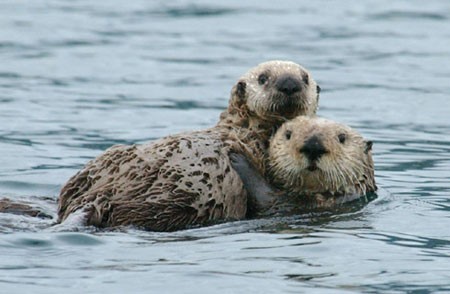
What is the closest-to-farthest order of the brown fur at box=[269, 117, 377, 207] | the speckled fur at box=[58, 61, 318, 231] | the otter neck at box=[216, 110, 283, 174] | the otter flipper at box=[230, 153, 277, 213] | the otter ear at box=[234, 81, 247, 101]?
the speckled fur at box=[58, 61, 318, 231] → the otter flipper at box=[230, 153, 277, 213] → the brown fur at box=[269, 117, 377, 207] → the otter neck at box=[216, 110, 283, 174] → the otter ear at box=[234, 81, 247, 101]

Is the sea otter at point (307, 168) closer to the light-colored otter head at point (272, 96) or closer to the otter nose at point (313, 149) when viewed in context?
the otter nose at point (313, 149)

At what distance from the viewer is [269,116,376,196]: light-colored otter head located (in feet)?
28.1

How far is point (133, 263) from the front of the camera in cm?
732

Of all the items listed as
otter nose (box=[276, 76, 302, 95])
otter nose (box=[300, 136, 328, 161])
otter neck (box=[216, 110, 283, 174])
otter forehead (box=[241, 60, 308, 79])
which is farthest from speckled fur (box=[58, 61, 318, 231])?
otter forehead (box=[241, 60, 308, 79])

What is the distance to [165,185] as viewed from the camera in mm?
8094

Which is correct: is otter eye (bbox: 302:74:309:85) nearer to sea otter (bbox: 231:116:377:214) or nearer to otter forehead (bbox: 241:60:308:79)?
otter forehead (bbox: 241:60:308:79)

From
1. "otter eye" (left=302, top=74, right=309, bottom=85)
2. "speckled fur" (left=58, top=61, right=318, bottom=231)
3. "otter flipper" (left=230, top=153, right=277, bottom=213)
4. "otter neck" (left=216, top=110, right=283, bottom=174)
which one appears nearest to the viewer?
"speckled fur" (left=58, top=61, right=318, bottom=231)

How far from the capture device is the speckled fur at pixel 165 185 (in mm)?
8047

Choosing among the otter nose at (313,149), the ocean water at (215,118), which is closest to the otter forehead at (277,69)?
the otter nose at (313,149)

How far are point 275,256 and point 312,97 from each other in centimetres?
200

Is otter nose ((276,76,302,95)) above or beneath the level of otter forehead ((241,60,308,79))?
beneath

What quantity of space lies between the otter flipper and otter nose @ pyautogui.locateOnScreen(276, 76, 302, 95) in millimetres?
718

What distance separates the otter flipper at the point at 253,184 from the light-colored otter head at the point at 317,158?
19 cm

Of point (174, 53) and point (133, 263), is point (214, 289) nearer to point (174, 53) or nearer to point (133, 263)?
point (133, 263)
